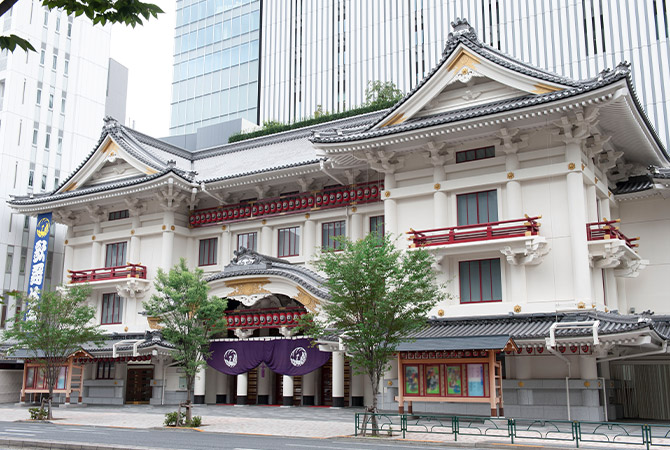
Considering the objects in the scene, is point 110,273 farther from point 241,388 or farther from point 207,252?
point 241,388

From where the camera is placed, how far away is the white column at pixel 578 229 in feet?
83.6

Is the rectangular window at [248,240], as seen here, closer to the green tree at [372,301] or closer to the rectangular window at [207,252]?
the rectangular window at [207,252]

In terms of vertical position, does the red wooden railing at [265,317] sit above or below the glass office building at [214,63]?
below

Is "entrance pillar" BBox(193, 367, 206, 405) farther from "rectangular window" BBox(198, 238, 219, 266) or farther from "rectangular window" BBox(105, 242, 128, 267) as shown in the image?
"rectangular window" BBox(105, 242, 128, 267)

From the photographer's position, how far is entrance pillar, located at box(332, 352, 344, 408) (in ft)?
103

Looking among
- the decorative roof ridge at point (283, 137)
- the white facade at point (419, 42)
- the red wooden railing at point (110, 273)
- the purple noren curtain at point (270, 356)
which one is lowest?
the purple noren curtain at point (270, 356)

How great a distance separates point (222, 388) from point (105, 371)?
7653 millimetres

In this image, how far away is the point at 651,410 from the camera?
93.0ft

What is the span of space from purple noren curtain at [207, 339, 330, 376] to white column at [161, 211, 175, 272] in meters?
5.34

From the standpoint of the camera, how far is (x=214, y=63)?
81.9m

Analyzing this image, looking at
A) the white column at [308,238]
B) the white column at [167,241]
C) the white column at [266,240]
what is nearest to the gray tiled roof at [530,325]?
the white column at [308,238]

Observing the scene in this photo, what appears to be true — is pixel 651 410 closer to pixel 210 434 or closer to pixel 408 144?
pixel 408 144

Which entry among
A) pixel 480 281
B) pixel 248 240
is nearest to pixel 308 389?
pixel 248 240

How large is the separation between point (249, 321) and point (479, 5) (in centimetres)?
3962
